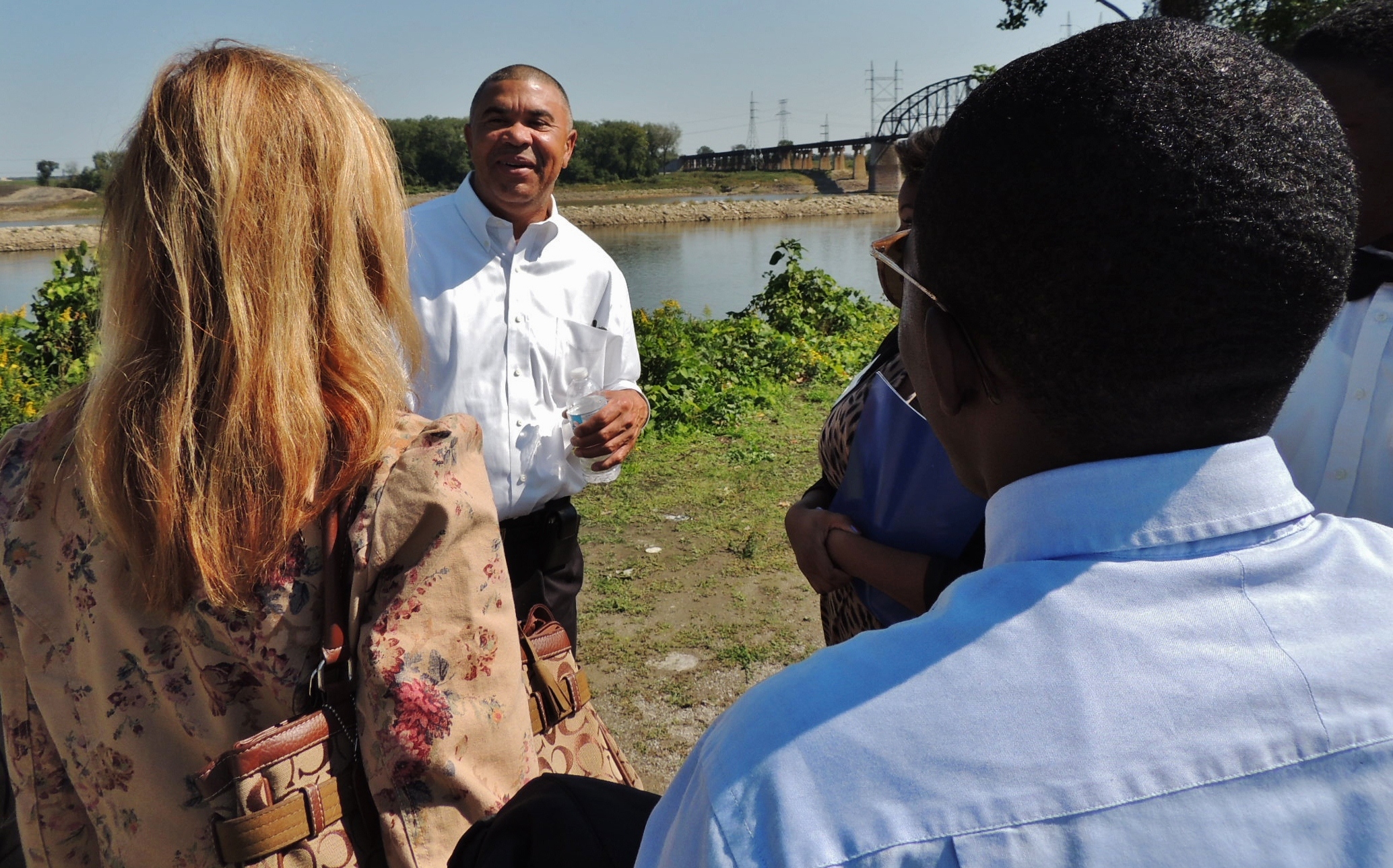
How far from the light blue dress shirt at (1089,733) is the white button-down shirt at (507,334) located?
2.26 m

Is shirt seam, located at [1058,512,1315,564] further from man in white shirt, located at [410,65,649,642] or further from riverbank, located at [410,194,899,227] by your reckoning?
riverbank, located at [410,194,899,227]

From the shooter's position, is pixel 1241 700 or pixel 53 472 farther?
pixel 53 472

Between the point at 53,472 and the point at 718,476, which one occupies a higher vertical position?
the point at 53,472

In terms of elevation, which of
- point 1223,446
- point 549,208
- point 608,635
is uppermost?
point 549,208

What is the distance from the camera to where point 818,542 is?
199 cm

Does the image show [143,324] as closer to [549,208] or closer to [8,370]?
[549,208]

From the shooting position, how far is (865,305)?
10.4 meters

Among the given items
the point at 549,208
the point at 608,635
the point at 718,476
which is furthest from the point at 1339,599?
the point at 718,476

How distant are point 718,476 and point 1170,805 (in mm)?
5328

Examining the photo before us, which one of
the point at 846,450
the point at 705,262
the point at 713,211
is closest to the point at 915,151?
the point at 846,450

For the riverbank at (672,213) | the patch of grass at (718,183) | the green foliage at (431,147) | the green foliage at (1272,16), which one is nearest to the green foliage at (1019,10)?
the green foliage at (1272,16)

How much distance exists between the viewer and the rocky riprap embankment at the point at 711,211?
48438 millimetres

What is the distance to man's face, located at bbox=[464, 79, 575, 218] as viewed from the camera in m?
3.11

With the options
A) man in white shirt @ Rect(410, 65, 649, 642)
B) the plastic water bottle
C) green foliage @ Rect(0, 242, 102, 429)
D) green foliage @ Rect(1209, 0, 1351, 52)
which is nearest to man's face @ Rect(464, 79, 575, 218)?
man in white shirt @ Rect(410, 65, 649, 642)
